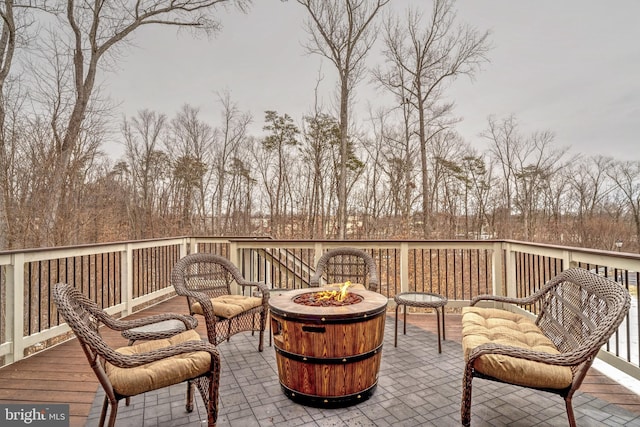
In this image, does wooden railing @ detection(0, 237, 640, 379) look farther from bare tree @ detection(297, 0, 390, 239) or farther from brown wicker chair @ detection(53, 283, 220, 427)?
bare tree @ detection(297, 0, 390, 239)

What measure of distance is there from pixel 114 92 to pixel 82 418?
37.2 feet

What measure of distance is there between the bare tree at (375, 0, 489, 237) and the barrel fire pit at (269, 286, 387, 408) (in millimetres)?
11411

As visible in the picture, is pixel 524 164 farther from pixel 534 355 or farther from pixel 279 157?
pixel 534 355

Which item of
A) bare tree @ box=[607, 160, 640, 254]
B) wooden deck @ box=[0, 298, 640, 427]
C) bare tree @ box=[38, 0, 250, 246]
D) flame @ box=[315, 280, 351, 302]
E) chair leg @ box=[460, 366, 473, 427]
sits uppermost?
bare tree @ box=[38, 0, 250, 246]

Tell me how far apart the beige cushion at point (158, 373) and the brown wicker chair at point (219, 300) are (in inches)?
33.7

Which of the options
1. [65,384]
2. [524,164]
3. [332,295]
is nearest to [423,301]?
[332,295]

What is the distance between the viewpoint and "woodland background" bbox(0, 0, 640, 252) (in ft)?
28.0

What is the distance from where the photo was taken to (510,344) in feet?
6.94

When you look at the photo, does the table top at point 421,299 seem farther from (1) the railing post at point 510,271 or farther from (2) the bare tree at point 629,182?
(2) the bare tree at point 629,182

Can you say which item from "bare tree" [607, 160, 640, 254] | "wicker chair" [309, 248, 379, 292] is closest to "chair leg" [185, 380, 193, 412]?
"wicker chair" [309, 248, 379, 292]

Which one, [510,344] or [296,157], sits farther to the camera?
[296,157]

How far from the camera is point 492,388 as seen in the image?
2471 millimetres

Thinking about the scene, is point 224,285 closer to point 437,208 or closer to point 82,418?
point 82,418

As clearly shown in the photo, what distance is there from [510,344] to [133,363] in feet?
7.34
